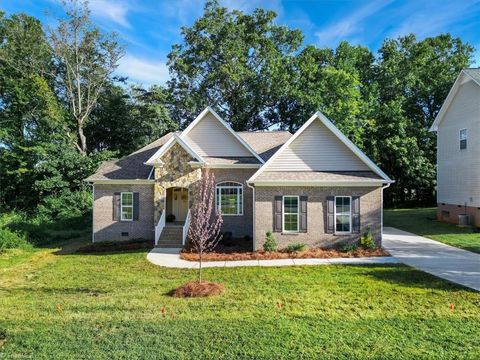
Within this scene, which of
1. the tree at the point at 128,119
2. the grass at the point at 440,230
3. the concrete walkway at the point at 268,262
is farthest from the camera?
the tree at the point at 128,119

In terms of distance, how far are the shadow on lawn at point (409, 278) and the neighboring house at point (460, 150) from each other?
12.6 m

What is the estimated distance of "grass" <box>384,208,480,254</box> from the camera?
53.4 ft

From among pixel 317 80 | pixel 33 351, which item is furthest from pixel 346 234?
pixel 317 80

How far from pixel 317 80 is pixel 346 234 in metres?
23.8

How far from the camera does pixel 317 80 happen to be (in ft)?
115

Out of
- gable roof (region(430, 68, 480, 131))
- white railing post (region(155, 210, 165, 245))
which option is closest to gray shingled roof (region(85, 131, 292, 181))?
white railing post (region(155, 210, 165, 245))

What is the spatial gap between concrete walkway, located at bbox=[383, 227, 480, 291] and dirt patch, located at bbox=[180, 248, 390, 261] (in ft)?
3.81

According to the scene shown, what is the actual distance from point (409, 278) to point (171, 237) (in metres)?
10.9

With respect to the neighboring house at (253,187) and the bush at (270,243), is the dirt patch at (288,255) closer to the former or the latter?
the bush at (270,243)

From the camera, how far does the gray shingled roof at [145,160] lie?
18.7 meters

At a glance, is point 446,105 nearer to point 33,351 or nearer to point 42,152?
point 33,351

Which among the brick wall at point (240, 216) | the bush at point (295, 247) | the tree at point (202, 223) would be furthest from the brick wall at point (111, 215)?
the bush at point (295, 247)

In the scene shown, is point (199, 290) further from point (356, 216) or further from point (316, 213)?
point (356, 216)

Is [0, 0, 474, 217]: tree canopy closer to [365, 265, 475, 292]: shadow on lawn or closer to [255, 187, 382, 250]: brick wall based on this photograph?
[255, 187, 382, 250]: brick wall
